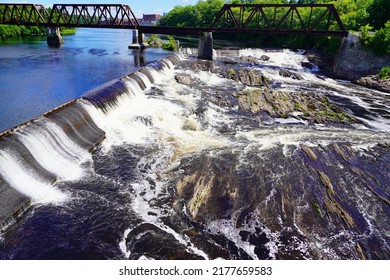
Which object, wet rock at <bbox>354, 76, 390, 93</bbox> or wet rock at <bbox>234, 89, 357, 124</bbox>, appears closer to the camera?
wet rock at <bbox>234, 89, 357, 124</bbox>

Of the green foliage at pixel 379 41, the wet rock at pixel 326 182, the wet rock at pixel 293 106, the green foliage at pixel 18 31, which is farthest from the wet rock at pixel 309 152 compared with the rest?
the green foliage at pixel 18 31

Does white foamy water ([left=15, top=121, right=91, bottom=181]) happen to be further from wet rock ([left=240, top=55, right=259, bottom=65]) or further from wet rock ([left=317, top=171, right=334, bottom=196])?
wet rock ([left=240, top=55, right=259, bottom=65])

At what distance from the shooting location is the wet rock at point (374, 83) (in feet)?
114

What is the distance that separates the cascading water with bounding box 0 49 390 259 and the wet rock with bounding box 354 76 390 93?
1220cm

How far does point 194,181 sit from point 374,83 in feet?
108

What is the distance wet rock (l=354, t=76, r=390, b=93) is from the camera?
34.8m

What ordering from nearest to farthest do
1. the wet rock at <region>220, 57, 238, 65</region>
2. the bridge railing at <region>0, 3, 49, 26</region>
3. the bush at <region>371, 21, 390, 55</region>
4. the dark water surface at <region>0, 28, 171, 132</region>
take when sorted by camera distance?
the dark water surface at <region>0, 28, 171, 132</region> < the bush at <region>371, 21, 390, 55</region> < the wet rock at <region>220, 57, 238, 65</region> < the bridge railing at <region>0, 3, 49, 26</region>

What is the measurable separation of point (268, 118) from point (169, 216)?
14844 mm

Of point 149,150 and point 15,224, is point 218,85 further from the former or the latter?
point 15,224

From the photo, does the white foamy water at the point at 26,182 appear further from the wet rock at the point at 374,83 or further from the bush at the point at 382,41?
the bush at the point at 382,41

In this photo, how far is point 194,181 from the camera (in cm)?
1402

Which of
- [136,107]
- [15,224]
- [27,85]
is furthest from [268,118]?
[27,85]

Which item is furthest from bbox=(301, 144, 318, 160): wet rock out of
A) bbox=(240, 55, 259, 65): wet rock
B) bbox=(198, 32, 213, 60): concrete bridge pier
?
bbox=(198, 32, 213, 60): concrete bridge pier

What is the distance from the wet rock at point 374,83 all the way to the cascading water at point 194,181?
12.2 metres
